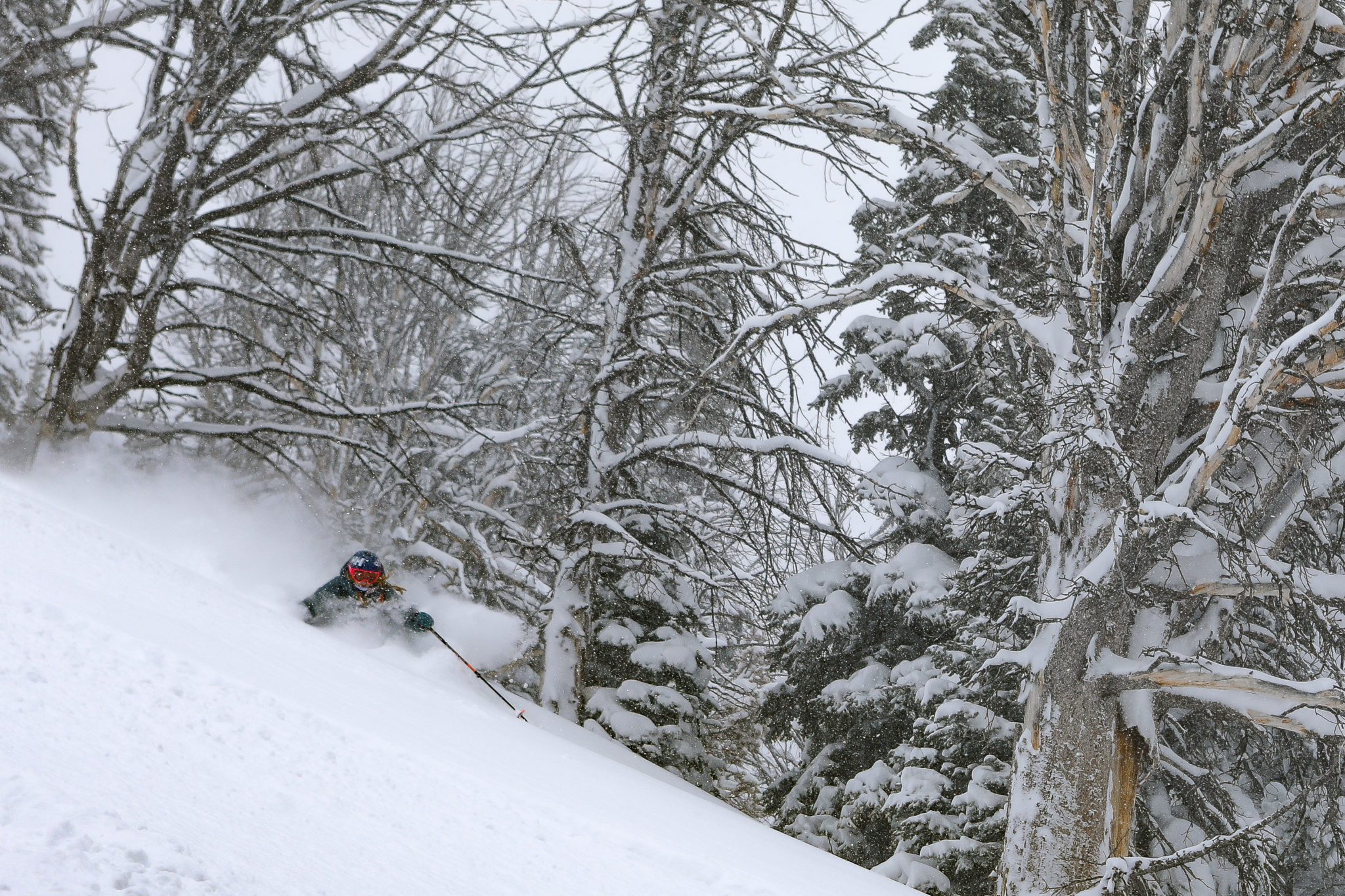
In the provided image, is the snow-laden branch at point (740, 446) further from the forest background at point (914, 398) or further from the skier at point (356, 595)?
the skier at point (356, 595)

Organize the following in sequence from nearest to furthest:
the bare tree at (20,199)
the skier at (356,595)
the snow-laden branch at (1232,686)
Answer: the snow-laden branch at (1232,686) < the skier at (356,595) < the bare tree at (20,199)

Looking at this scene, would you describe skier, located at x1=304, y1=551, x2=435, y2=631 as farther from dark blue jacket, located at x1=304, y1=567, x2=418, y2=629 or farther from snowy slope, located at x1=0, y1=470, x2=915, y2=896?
snowy slope, located at x1=0, y1=470, x2=915, y2=896

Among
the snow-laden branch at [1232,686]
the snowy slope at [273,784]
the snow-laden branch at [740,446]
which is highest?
the snow-laden branch at [740,446]

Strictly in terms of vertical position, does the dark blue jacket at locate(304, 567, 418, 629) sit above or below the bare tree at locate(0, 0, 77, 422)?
below

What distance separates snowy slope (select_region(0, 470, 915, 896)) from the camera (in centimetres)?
291

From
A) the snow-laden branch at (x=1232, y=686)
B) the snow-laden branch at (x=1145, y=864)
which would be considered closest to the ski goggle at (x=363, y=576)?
the snow-laden branch at (x=1232, y=686)

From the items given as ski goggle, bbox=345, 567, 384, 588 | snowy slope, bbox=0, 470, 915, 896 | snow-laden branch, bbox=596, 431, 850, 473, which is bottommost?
snowy slope, bbox=0, 470, 915, 896

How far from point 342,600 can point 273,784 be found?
5928 millimetres

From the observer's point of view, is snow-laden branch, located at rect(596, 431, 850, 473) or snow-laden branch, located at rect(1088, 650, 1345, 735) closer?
snow-laden branch, located at rect(1088, 650, 1345, 735)

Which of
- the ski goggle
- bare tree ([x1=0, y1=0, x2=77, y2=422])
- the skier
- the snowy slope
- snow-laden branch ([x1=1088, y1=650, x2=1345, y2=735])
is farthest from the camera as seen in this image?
bare tree ([x1=0, y1=0, x2=77, y2=422])

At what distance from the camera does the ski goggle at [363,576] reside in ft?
30.2

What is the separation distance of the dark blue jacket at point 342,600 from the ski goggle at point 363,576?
5cm

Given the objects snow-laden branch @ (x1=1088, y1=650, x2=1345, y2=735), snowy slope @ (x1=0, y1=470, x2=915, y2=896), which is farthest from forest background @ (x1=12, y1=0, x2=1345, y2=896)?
snowy slope @ (x1=0, y1=470, x2=915, y2=896)

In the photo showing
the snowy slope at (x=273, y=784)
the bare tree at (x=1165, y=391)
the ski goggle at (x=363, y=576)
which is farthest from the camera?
the ski goggle at (x=363, y=576)
